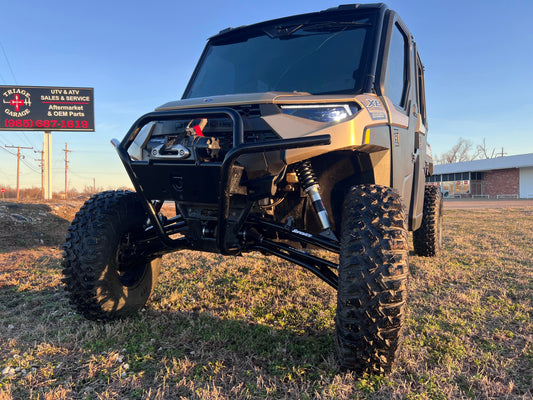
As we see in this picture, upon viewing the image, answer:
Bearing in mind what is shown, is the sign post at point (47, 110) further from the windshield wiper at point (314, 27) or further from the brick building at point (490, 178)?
the brick building at point (490, 178)

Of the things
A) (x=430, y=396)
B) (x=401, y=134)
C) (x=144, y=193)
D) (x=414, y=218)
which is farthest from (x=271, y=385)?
(x=414, y=218)

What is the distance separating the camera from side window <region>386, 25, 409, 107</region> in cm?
338

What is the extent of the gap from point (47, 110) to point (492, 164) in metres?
45.4

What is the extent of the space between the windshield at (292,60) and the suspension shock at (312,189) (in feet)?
2.66

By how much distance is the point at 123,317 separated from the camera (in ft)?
11.3

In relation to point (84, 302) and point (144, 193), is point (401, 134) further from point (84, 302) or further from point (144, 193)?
point (84, 302)

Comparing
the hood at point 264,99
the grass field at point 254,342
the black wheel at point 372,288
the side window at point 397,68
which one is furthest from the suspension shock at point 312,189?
the side window at point 397,68

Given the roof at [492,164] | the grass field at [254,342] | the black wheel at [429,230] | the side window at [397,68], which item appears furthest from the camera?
the roof at [492,164]

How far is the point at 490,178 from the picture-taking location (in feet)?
150

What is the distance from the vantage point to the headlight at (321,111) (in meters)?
2.54

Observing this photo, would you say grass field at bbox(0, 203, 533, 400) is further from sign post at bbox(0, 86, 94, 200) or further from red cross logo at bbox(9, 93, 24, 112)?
red cross logo at bbox(9, 93, 24, 112)

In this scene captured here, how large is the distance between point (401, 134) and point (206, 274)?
330 centimetres

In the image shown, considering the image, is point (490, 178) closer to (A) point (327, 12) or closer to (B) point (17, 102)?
(B) point (17, 102)

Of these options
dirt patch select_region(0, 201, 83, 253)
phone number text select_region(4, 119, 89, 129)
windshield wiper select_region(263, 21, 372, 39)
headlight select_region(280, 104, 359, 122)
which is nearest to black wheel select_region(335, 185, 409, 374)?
headlight select_region(280, 104, 359, 122)
